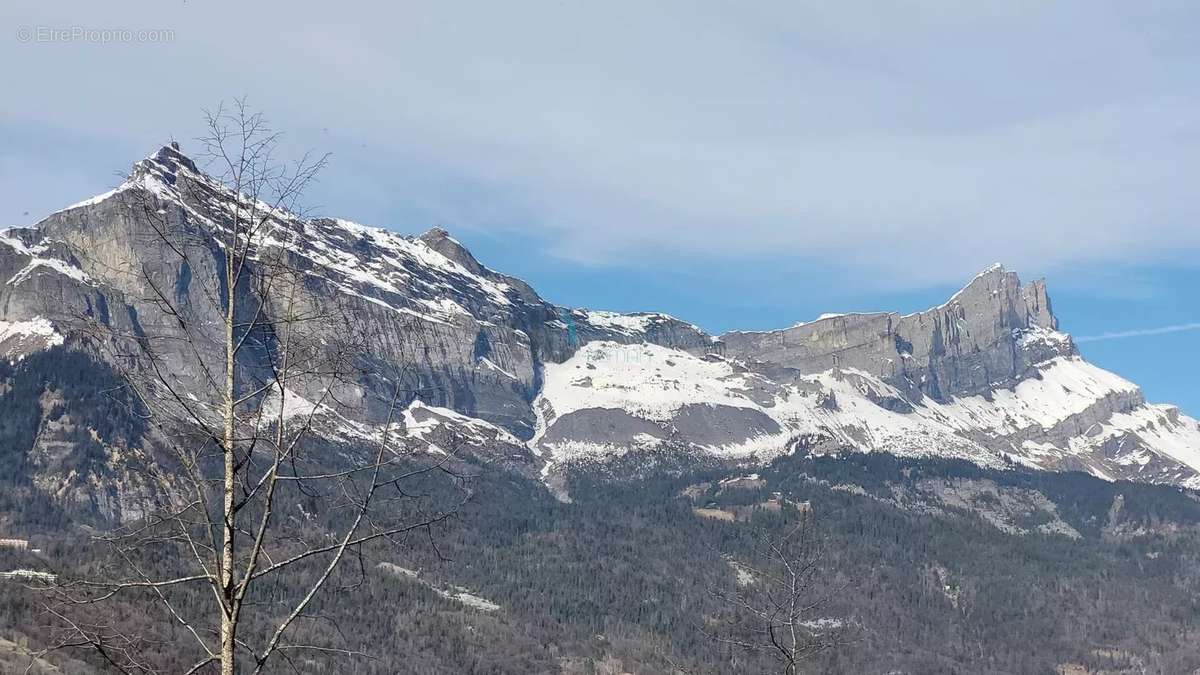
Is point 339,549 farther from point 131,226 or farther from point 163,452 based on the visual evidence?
point 131,226

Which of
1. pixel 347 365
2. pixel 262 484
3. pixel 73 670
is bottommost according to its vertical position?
pixel 73 670

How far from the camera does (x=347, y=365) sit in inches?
643

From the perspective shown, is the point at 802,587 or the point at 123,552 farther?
the point at 802,587

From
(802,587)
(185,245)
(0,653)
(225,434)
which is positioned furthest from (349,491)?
(0,653)

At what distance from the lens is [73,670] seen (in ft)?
486

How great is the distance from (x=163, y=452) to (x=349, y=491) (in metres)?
2.81

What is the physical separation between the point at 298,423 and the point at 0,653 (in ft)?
482

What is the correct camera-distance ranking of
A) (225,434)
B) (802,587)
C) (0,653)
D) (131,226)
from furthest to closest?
(0,653)
(802,587)
(131,226)
(225,434)

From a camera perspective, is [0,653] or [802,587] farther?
[0,653]

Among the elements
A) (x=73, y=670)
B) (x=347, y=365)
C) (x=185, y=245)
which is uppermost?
(x=185, y=245)

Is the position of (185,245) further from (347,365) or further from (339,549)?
(339,549)

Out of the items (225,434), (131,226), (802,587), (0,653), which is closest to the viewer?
(225,434)

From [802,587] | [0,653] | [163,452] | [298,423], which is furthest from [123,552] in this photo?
[0,653]

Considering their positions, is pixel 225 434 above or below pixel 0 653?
above
